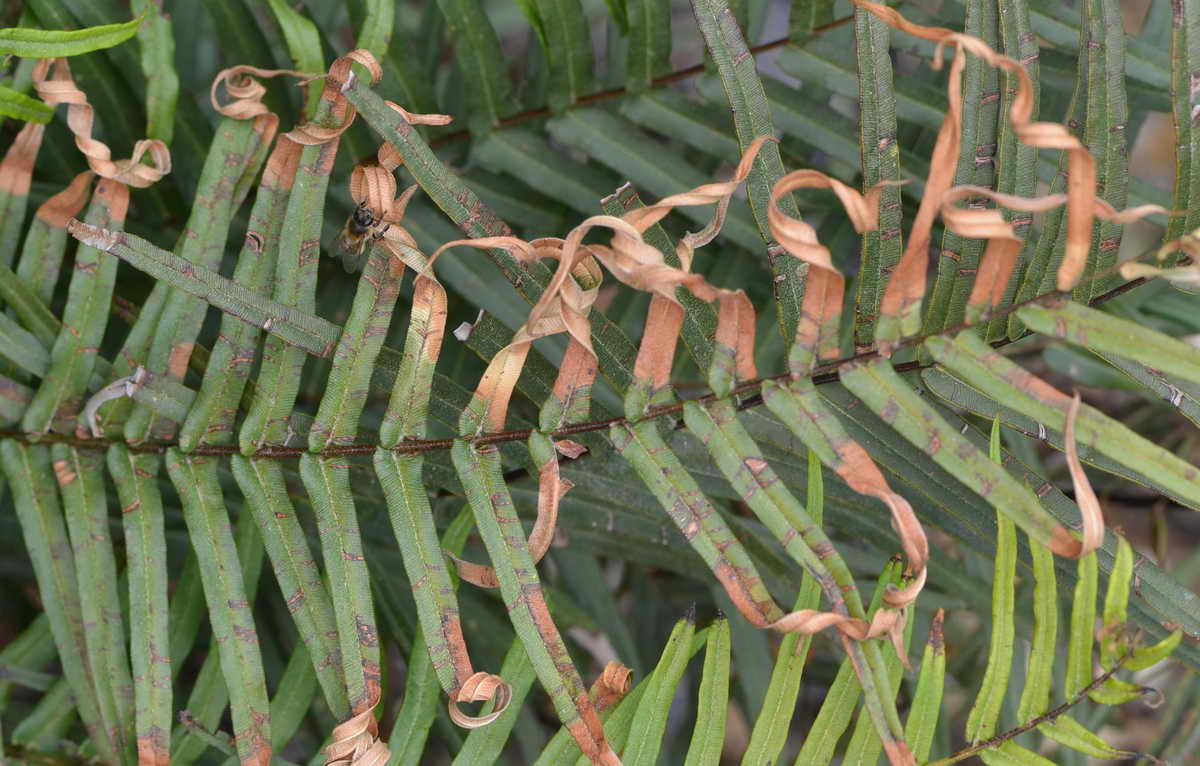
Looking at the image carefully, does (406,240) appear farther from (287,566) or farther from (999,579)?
(999,579)

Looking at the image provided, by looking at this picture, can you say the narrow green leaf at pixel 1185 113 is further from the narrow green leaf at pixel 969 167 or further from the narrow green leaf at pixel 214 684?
the narrow green leaf at pixel 214 684

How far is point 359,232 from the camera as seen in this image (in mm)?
618

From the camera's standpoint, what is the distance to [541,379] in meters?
0.64

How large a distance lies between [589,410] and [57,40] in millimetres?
387

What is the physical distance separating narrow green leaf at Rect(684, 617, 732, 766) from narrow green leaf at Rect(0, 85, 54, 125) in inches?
21.5

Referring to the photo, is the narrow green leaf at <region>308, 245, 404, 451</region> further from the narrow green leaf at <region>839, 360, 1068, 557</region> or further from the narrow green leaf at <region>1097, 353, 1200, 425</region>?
the narrow green leaf at <region>1097, 353, 1200, 425</region>

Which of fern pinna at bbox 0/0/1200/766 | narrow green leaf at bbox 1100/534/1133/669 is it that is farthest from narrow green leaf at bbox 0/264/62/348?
narrow green leaf at bbox 1100/534/1133/669

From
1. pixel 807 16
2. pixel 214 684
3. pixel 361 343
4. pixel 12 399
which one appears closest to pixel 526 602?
pixel 361 343

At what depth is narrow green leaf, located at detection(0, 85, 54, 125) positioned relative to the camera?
0.63 metres

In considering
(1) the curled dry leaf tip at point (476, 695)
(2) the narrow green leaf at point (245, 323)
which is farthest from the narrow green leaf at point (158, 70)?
(1) the curled dry leaf tip at point (476, 695)

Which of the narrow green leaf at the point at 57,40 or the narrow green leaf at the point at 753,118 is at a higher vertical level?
the narrow green leaf at the point at 57,40

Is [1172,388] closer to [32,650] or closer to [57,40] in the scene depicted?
[57,40]

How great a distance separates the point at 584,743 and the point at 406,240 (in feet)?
1.04

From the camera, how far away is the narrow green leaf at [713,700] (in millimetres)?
598
